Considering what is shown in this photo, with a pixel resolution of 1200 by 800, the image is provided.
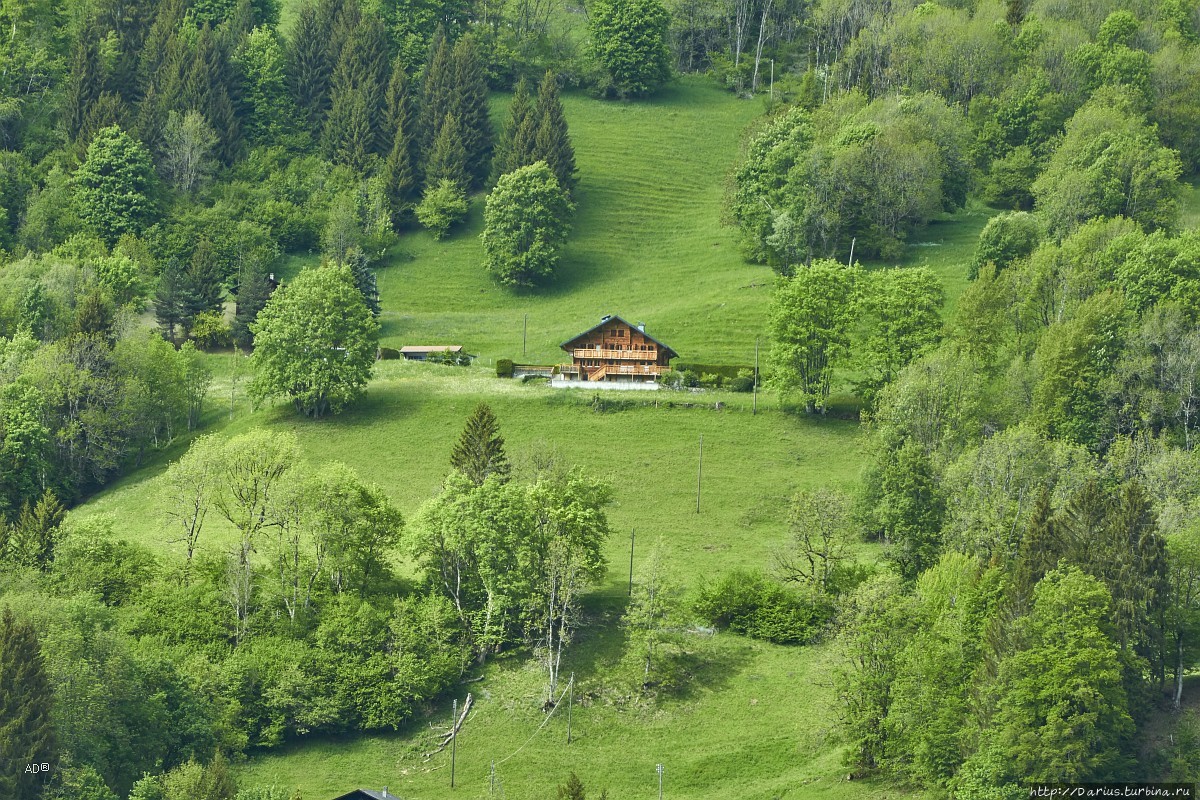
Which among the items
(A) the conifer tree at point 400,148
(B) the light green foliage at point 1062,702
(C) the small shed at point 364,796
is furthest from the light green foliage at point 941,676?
(A) the conifer tree at point 400,148

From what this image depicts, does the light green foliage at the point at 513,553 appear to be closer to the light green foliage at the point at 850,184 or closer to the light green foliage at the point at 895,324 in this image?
the light green foliage at the point at 895,324

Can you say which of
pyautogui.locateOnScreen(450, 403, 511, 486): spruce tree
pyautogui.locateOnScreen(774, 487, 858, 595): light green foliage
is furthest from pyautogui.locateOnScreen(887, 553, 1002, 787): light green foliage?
pyautogui.locateOnScreen(450, 403, 511, 486): spruce tree

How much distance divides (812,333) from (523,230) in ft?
127

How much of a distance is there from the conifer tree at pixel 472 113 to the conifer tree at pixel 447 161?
1.09 m

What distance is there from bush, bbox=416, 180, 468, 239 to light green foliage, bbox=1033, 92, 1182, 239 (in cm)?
4943

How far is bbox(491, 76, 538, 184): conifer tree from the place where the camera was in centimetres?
18025

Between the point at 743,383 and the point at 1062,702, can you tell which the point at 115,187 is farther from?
the point at 1062,702

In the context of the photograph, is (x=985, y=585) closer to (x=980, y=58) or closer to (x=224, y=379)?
(x=224, y=379)

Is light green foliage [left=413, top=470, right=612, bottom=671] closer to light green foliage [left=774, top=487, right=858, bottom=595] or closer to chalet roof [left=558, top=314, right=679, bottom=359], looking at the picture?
light green foliage [left=774, top=487, right=858, bottom=595]

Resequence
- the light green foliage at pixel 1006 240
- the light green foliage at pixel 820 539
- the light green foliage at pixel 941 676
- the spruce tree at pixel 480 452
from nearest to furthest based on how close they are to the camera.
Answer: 1. the light green foliage at pixel 941 676
2. the light green foliage at pixel 820 539
3. the spruce tree at pixel 480 452
4. the light green foliage at pixel 1006 240

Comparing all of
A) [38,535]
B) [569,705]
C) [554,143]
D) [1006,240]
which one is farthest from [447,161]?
[569,705]

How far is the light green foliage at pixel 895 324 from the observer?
135 meters

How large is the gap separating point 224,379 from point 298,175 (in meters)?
35.2

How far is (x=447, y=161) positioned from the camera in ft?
599
